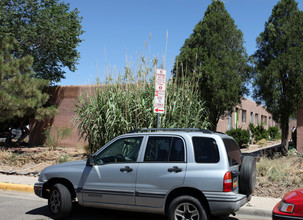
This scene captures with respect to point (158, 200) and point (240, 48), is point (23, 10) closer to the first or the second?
point (240, 48)

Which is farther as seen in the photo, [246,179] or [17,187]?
[17,187]

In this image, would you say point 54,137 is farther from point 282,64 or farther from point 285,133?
point 282,64

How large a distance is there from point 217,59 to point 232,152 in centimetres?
850

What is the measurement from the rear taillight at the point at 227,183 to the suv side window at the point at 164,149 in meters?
0.77

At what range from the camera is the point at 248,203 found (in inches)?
277

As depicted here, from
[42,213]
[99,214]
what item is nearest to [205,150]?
[99,214]

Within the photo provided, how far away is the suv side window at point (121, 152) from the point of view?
5917 millimetres

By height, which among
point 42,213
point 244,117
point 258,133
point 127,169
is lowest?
point 42,213

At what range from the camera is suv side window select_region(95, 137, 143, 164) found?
5917 mm

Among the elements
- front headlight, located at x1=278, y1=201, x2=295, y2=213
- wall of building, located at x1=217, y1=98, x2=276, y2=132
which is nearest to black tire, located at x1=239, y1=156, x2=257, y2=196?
front headlight, located at x1=278, y1=201, x2=295, y2=213

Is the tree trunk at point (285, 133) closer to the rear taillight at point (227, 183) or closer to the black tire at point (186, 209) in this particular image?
the rear taillight at point (227, 183)

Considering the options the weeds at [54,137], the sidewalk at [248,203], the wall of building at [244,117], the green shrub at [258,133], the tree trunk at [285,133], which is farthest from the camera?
the green shrub at [258,133]

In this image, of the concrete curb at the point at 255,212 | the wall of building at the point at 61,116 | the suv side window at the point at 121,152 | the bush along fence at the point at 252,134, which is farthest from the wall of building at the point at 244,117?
the suv side window at the point at 121,152

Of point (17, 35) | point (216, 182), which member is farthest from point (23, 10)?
point (216, 182)
